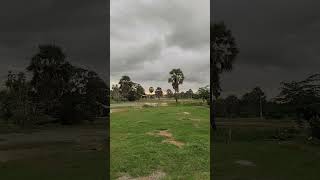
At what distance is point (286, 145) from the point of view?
15.4 m

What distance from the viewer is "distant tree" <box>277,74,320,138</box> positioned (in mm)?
16500

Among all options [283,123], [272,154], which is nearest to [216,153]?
[272,154]

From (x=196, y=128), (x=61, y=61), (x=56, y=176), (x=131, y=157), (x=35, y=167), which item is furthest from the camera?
(x=196, y=128)

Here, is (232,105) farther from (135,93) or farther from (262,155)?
(135,93)

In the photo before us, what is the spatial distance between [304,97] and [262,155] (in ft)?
14.7

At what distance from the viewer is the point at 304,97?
55.8 ft

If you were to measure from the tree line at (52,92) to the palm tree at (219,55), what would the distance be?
5.29m

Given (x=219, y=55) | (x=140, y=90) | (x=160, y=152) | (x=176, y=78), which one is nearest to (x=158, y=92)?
(x=140, y=90)

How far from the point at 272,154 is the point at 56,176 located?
7338mm

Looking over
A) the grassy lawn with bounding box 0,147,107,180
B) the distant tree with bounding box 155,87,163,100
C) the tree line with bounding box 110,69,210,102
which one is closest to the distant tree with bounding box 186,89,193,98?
the tree line with bounding box 110,69,210,102

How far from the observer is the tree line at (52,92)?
57.1 ft

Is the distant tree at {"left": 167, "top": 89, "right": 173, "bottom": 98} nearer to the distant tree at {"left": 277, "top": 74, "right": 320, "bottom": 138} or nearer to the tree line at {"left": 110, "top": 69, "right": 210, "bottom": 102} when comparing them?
the tree line at {"left": 110, "top": 69, "right": 210, "bottom": 102}

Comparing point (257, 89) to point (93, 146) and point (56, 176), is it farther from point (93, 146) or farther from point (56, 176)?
point (56, 176)

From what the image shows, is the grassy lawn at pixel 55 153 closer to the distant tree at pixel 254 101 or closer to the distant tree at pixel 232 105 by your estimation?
the distant tree at pixel 232 105
